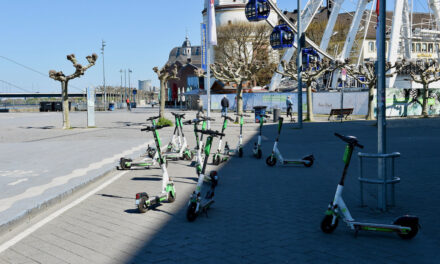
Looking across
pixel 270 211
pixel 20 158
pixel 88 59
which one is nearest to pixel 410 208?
pixel 270 211

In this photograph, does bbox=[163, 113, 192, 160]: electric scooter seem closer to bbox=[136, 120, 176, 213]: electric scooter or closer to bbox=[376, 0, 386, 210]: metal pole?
bbox=[136, 120, 176, 213]: electric scooter

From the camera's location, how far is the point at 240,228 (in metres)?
5.62

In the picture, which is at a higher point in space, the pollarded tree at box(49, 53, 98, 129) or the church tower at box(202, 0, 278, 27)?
the church tower at box(202, 0, 278, 27)

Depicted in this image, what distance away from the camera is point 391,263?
435 centimetres

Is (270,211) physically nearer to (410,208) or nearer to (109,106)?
(410,208)

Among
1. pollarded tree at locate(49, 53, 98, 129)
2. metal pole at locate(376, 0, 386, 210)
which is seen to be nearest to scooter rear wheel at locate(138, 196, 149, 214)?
metal pole at locate(376, 0, 386, 210)

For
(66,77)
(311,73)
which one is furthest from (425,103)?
(66,77)

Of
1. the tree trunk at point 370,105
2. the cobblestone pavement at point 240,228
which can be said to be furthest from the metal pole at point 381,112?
the tree trunk at point 370,105

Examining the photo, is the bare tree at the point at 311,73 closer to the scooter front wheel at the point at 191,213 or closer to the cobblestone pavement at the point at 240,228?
the cobblestone pavement at the point at 240,228

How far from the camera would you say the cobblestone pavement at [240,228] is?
4.62m

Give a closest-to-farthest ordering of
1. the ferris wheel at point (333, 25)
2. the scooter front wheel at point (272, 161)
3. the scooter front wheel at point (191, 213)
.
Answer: the scooter front wheel at point (191, 213) < the scooter front wheel at point (272, 161) < the ferris wheel at point (333, 25)

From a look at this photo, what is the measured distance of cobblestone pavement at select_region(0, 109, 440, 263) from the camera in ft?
15.2

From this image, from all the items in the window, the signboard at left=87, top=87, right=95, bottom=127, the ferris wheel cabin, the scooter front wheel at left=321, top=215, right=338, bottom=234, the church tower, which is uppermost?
the church tower

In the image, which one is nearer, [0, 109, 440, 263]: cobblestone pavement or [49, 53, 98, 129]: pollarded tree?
[0, 109, 440, 263]: cobblestone pavement
